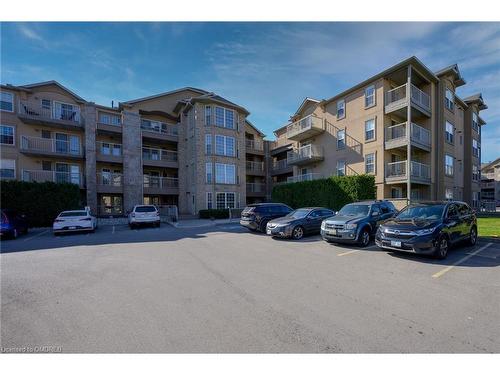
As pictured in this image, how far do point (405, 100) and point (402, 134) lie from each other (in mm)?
2667

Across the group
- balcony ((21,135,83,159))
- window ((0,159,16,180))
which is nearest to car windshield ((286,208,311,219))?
balcony ((21,135,83,159))

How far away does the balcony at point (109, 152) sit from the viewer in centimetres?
2425

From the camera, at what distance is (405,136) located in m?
19.0

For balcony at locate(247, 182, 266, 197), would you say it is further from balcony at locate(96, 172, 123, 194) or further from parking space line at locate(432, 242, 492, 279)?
parking space line at locate(432, 242, 492, 279)

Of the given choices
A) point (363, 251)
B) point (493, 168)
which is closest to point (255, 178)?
point (363, 251)

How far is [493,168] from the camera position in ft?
193

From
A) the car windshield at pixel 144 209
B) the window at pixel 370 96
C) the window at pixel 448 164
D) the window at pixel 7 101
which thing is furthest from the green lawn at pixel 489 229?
the window at pixel 7 101

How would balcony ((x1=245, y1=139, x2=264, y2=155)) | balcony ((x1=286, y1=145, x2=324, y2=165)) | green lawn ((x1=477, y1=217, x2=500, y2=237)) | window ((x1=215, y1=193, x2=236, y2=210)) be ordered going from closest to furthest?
green lawn ((x1=477, y1=217, x2=500, y2=237)) → balcony ((x1=286, y1=145, x2=324, y2=165)) → window ((x1=215, y1=193, x2=236, y2=210)) → balcony ((x1=245, y1=139, x2=264, y2=155))

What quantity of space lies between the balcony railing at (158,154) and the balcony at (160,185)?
233 cm

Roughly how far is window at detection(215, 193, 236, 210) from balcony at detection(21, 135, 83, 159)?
14.3 meters

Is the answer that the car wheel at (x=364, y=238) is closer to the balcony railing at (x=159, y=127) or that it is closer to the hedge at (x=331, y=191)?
the hedge at (x=331, y=191)

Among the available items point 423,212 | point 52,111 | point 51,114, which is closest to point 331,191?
point 423,212

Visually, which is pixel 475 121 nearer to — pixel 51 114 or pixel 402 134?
pixel 402 134

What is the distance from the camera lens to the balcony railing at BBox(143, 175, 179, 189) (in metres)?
26.3
